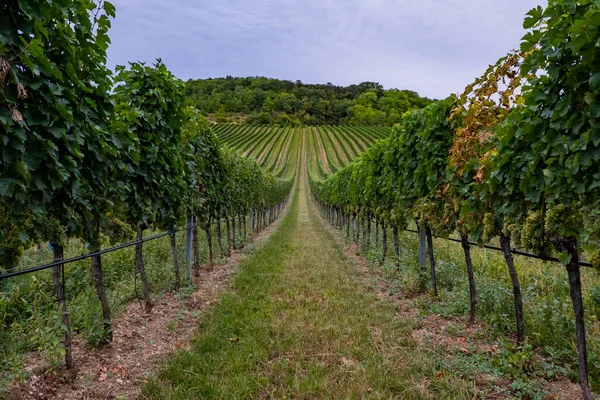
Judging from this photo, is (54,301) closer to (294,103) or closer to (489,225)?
(489,225)

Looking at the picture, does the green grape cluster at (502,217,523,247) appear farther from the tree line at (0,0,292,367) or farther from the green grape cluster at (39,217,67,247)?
the green grape cluster at (39,217,67,247)

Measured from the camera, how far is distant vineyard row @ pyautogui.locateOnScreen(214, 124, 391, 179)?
2619 inches

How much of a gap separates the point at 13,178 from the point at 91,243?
183cm

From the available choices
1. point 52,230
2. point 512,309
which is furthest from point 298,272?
point 52,230

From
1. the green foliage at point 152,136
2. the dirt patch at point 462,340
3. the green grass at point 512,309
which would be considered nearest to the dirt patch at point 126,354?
the green foliage at point 152,136

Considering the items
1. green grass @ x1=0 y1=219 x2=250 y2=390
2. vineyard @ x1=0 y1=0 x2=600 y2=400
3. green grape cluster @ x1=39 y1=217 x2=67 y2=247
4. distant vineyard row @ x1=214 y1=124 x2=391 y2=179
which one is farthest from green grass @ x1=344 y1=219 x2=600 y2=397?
distant vineyard row @ x1=214 y1=124 x2=391 y2=179

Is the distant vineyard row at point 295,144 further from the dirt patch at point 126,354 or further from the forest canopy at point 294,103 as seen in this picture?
the dirt patch at point 126,354

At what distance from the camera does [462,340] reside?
4.92m

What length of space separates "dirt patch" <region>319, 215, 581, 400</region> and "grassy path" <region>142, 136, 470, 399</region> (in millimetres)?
230

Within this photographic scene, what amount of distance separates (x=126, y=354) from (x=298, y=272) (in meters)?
4.77

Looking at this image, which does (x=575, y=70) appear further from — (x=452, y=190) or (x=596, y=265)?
(x=452, y=190)

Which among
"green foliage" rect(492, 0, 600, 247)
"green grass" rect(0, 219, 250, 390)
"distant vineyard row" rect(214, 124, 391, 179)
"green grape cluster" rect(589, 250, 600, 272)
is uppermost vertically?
"distant vineyard row" rect(214, 124, 391, 179)

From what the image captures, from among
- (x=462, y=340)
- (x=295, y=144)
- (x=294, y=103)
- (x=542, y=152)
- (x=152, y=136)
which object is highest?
(x=294, y=103)

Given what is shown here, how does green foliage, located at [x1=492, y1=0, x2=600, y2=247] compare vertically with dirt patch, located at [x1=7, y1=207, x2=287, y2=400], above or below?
above
